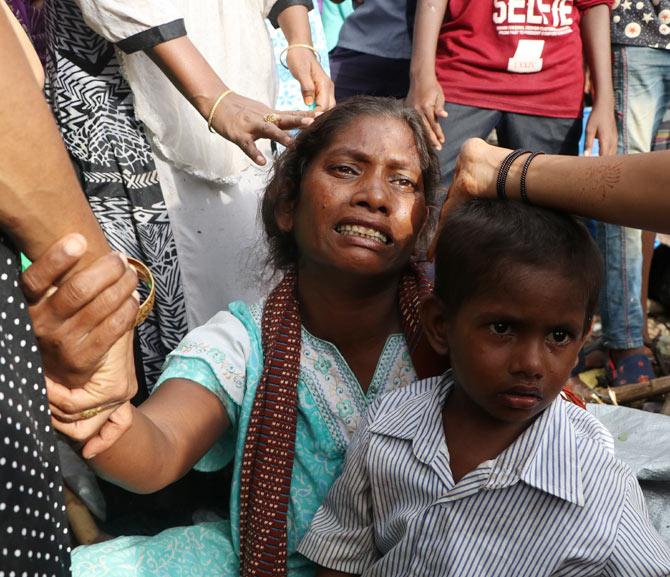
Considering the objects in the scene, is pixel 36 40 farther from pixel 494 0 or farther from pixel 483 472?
pixel 483 472

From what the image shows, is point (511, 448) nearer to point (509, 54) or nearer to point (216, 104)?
point (216, 104)

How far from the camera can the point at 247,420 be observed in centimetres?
197

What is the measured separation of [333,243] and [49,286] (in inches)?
39.5

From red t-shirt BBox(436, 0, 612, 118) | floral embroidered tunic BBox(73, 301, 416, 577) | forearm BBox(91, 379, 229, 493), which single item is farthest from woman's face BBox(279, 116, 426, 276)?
red t-shirt BBox(436, 0, 612, 118)

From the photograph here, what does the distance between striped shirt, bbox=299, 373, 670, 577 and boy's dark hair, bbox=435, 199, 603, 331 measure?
27 cm

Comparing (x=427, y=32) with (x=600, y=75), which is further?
(x=600, y=75)

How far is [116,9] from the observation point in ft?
7.10

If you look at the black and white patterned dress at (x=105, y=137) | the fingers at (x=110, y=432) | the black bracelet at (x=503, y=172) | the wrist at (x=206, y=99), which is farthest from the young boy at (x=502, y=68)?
the fingers at (x=110, y=432)

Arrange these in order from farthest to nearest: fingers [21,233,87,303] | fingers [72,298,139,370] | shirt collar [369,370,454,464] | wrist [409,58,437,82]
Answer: wrist [409,58,437,82] → shirt collar [369,370,454,464] → fingers [72,298,139,370] → fingers [21,233,87,303]

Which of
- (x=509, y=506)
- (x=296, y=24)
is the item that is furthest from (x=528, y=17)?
(x=509, y=506)

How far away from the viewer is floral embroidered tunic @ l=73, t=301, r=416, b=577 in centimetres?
195

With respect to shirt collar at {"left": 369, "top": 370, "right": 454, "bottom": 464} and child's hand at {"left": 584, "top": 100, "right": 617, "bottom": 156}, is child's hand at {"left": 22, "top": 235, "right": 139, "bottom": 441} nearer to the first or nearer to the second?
shirt collar at {"left": 369, "top": 370, "right": 454, "bottom": 464}

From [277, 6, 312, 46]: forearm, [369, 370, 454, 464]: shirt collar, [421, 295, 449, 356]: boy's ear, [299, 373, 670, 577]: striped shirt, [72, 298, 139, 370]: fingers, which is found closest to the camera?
[72, 298, 139, 370]: fingers

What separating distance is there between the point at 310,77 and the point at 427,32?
0.81 metres
